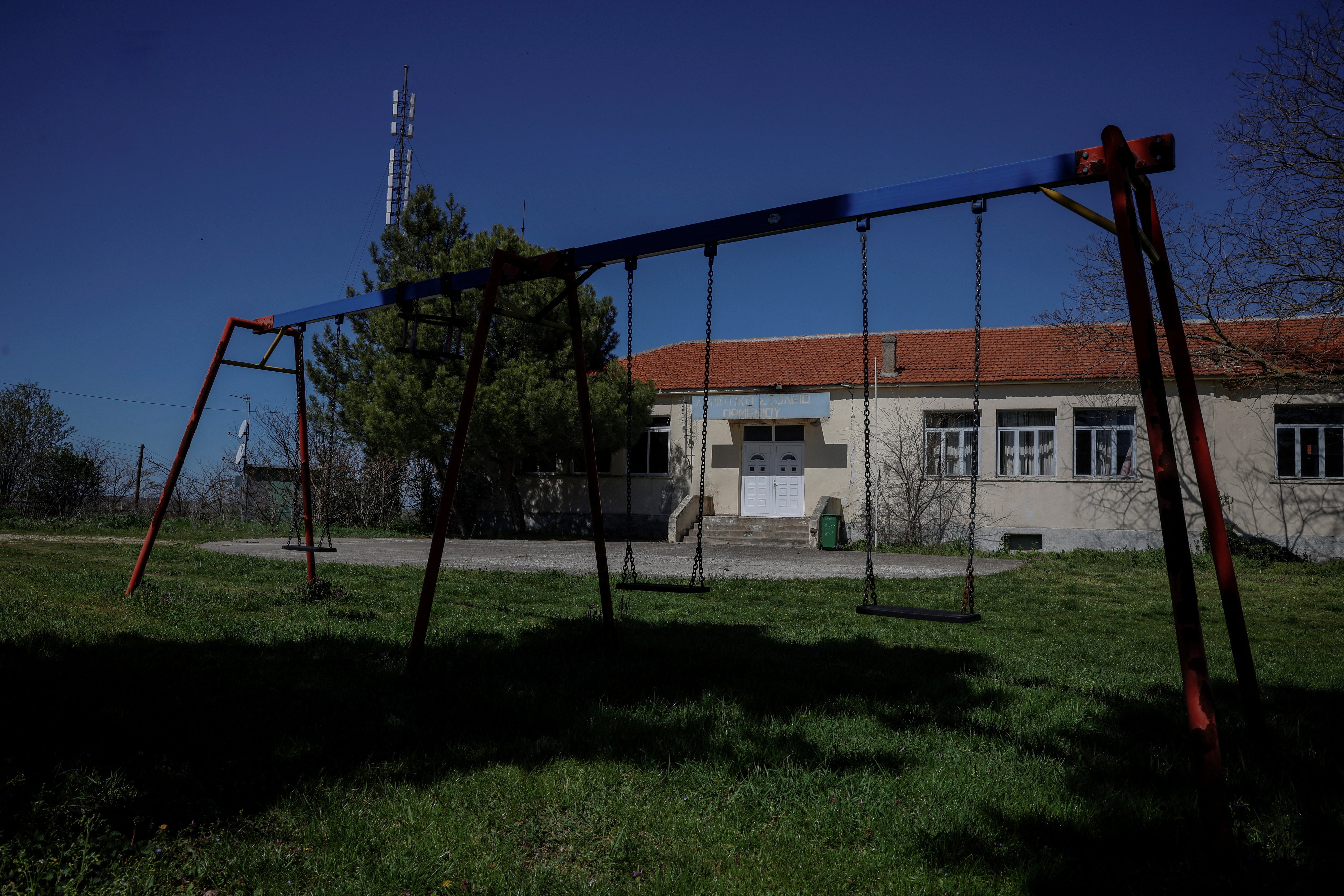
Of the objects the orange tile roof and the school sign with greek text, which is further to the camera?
the school sign with greek text

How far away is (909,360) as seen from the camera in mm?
22812

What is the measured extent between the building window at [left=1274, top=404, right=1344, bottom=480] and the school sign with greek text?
9978 millimetres

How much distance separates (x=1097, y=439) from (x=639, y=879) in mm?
20188

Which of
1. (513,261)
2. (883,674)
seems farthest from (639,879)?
(513,261)

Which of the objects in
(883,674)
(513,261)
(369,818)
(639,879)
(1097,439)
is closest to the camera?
(639,879)

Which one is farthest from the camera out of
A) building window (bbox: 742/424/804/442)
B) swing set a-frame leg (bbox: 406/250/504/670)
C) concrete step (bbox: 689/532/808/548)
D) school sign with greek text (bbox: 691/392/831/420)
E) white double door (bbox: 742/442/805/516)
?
building window (bbox: 742/424/804/442)

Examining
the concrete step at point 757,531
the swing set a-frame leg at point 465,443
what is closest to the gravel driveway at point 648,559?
the concrete step at point 757,531

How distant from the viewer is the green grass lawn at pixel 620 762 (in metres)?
2.70

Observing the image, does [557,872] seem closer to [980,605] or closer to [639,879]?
[639,879]

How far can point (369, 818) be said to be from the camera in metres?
3.02

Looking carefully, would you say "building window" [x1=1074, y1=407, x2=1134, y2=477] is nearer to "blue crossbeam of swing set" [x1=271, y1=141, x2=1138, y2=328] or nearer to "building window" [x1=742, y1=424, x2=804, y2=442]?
"building window" [x1=742, y1=424, x2=804, y2=442]

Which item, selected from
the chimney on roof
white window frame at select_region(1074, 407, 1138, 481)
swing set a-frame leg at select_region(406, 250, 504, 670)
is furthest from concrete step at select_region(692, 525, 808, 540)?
swing set a-frame leg at select_region(406, 250, 504, 670)

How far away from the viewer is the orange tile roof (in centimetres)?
1959

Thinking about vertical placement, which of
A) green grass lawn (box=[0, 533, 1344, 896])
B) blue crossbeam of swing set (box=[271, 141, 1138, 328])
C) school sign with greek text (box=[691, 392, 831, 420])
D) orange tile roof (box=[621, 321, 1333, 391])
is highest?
orange tile roof (box=[621, 321, 1333, 391])
